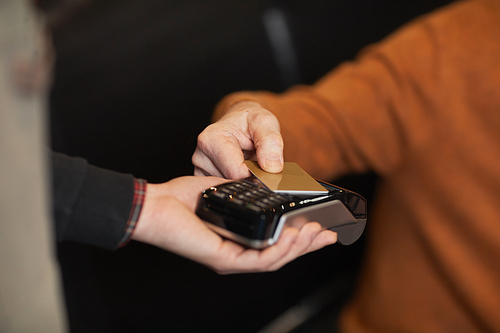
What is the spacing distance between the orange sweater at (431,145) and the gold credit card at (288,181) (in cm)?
23

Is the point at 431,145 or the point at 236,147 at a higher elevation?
the point at 236,147

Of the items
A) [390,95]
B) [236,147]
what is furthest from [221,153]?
[390,95]

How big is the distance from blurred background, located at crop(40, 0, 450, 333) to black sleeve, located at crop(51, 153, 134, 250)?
0.03 m

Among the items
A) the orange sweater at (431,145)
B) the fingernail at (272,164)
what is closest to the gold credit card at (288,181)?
the fingernail at (272,164)

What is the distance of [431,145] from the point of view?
606 millimetres

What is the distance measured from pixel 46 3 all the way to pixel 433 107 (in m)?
0.56

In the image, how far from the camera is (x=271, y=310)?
0.74 metres

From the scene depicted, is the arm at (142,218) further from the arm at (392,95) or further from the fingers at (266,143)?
the arm at (392,95)

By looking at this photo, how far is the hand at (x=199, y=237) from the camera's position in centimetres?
24

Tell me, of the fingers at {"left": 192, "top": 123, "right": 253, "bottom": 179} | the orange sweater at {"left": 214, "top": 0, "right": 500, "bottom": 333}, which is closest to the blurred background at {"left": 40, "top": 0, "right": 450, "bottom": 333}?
the fingers at {"left": 192, "top": 123, "right": 253, "bottom": 179}

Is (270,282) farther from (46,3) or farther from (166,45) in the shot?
(46,3)

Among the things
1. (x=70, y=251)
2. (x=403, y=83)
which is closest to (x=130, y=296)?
(x=70, y=251)

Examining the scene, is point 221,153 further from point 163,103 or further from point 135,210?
point 163,103

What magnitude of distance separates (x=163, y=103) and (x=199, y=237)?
0.32 m
